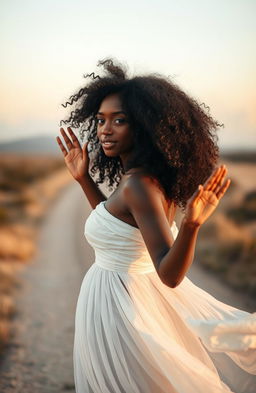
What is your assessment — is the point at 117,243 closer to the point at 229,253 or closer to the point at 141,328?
the point at 141,328

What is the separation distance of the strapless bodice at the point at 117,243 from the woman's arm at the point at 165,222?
19 centimetres

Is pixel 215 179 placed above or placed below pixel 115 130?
below

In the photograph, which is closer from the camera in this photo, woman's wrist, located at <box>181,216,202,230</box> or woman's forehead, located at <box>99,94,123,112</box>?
woman's wrist, located at <box>181,216,202,230</box>

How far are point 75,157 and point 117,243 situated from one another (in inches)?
37.6

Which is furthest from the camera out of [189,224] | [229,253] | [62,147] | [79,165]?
[229,253]

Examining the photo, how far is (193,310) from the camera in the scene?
2.67 m

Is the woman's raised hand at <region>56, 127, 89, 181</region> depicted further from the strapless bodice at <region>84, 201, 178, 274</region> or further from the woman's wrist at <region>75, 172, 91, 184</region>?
the strapless bodice at <region>84, 201, 178, 274</region>

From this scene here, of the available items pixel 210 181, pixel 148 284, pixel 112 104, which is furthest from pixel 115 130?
pixel 148 284

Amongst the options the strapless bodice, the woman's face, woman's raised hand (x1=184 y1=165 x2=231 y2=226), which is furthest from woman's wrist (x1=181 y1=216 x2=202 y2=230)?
the woman's face

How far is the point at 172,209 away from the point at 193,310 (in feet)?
1.78

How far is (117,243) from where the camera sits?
8.32 ft

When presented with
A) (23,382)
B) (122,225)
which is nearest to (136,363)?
(122,225)

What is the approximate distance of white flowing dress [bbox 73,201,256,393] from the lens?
7.85 ft

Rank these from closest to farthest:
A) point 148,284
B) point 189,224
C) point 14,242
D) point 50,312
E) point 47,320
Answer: point 189,224 → point 148,284 → point 47,320 → point 50,312 → point 14,242
